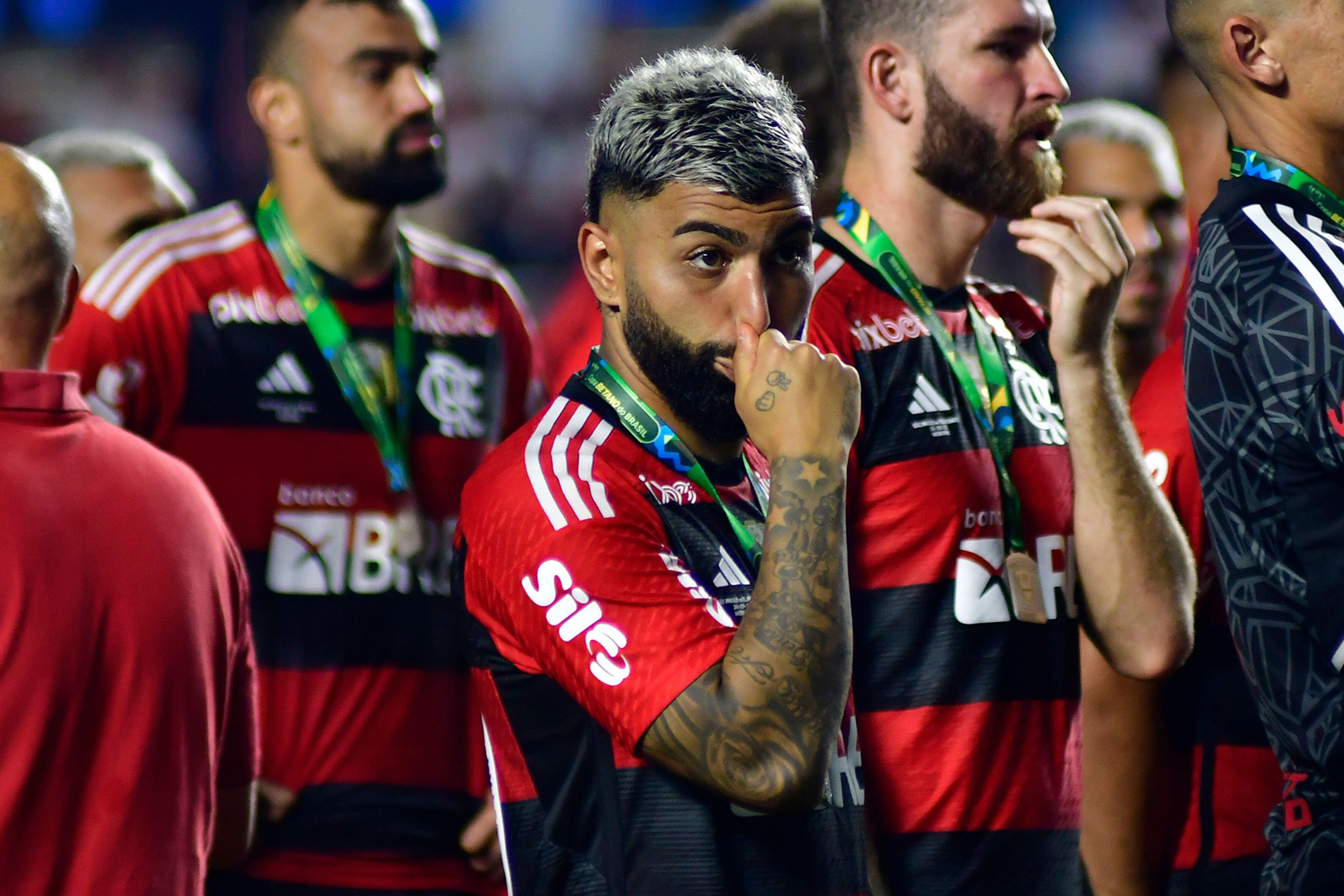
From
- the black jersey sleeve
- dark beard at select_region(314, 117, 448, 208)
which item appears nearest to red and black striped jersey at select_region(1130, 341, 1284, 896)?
the black jersey sleeve

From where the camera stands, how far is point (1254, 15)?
2416mm

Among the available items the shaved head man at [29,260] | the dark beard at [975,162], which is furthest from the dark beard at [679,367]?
the shaved head man at [29,260]

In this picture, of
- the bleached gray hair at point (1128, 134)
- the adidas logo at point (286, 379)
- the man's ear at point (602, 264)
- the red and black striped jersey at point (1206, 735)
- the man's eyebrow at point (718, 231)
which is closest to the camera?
the man's eyebrow at point (718, 231)

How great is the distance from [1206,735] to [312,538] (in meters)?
1.86

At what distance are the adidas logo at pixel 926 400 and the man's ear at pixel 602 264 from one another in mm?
663

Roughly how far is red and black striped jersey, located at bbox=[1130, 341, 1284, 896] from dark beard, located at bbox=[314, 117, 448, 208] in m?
1.66

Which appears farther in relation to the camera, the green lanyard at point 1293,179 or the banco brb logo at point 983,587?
the banco brb logo at point 983,587

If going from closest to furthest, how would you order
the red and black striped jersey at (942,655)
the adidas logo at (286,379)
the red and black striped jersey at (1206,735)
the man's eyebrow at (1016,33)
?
the red and black striped jersey at (942,655) → the man's eyebrow at (1016,33) → the red and black striped jersey at (1206,735) → the adidas logo at (286,379)

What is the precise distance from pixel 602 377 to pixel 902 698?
78cm

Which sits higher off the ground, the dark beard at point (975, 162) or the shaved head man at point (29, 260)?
the dark beard at point (975, 162)

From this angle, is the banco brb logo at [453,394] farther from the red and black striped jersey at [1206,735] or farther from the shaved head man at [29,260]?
the red and black striped jersey at [1206,735]

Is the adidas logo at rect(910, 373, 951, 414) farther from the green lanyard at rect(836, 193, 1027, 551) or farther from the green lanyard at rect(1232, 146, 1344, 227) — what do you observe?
the green lanyard at rect(1232, 146, 1344, 227)

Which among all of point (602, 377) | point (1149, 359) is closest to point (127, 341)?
point (602, 377)

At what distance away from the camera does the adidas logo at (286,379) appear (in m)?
3.28
